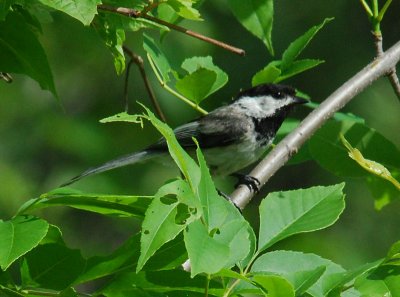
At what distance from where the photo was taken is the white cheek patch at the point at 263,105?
434cm

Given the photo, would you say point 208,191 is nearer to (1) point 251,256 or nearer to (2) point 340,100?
(1) point 251,256

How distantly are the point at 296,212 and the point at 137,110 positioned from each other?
23.7 ft

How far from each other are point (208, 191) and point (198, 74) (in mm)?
891

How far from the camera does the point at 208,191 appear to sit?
1.48m

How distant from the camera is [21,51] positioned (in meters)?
1.93

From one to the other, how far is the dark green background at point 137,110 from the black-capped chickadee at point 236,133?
3.01 m

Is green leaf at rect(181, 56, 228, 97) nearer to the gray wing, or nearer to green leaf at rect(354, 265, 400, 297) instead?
green leaf at rect(354, 265, 400, 297)

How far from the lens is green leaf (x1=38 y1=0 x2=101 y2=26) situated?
1.65m

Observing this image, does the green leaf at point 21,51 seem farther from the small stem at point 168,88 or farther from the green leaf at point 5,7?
the small stem at point 168,88

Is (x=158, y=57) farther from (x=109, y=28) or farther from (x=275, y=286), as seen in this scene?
(x=275, y=286)

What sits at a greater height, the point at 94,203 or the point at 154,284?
the point at 94,203

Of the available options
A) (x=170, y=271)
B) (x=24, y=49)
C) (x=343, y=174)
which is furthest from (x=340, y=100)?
(x=170, y=271)

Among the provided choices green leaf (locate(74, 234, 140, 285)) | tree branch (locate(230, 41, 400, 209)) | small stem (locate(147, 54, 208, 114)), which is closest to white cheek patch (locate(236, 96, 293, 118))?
tree branch (locate(230, 41, 400, 209))

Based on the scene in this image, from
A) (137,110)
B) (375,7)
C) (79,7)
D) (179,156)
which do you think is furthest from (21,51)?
(137,110)
